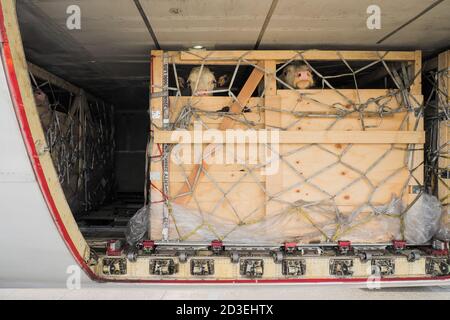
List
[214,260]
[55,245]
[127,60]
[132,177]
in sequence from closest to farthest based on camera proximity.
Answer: [55,245], [214,260], [127,60], [132,177]

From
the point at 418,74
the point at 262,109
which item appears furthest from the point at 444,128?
the point at 262,109

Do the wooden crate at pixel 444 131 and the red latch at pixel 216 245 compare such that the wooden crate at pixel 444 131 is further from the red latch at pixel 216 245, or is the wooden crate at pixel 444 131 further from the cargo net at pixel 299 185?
the red latch at pixel 216 245

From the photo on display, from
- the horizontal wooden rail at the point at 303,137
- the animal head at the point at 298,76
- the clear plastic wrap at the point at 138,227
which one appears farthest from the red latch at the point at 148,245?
the animal head at the point at 298,76

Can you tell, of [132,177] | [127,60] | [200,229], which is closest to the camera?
[200,229]

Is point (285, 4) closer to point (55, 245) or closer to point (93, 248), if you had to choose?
point (55, 245)

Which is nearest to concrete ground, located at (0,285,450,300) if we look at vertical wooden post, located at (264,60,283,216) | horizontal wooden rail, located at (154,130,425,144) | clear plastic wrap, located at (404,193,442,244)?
clear plastic wrap, located at (404,193,442,244)

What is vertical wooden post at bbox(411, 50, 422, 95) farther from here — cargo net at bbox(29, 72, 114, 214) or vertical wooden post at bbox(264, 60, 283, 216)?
cargo net at bbox(29, 72, 114, 214)

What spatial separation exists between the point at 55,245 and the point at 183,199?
52.7 inches

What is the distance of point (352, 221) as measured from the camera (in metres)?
3.73

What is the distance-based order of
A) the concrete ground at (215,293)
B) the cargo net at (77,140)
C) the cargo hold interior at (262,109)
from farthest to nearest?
the cargo net at (77,140), the cargo hold interior at (262,109), the concrete ground at (215,293)

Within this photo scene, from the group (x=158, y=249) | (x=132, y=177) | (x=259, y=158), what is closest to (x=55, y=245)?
(x=158, y=249)

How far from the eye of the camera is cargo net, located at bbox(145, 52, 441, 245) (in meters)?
3.72

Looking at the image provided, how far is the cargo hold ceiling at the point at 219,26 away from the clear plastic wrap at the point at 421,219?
180 centimetres

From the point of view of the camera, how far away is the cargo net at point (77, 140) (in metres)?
5.14
